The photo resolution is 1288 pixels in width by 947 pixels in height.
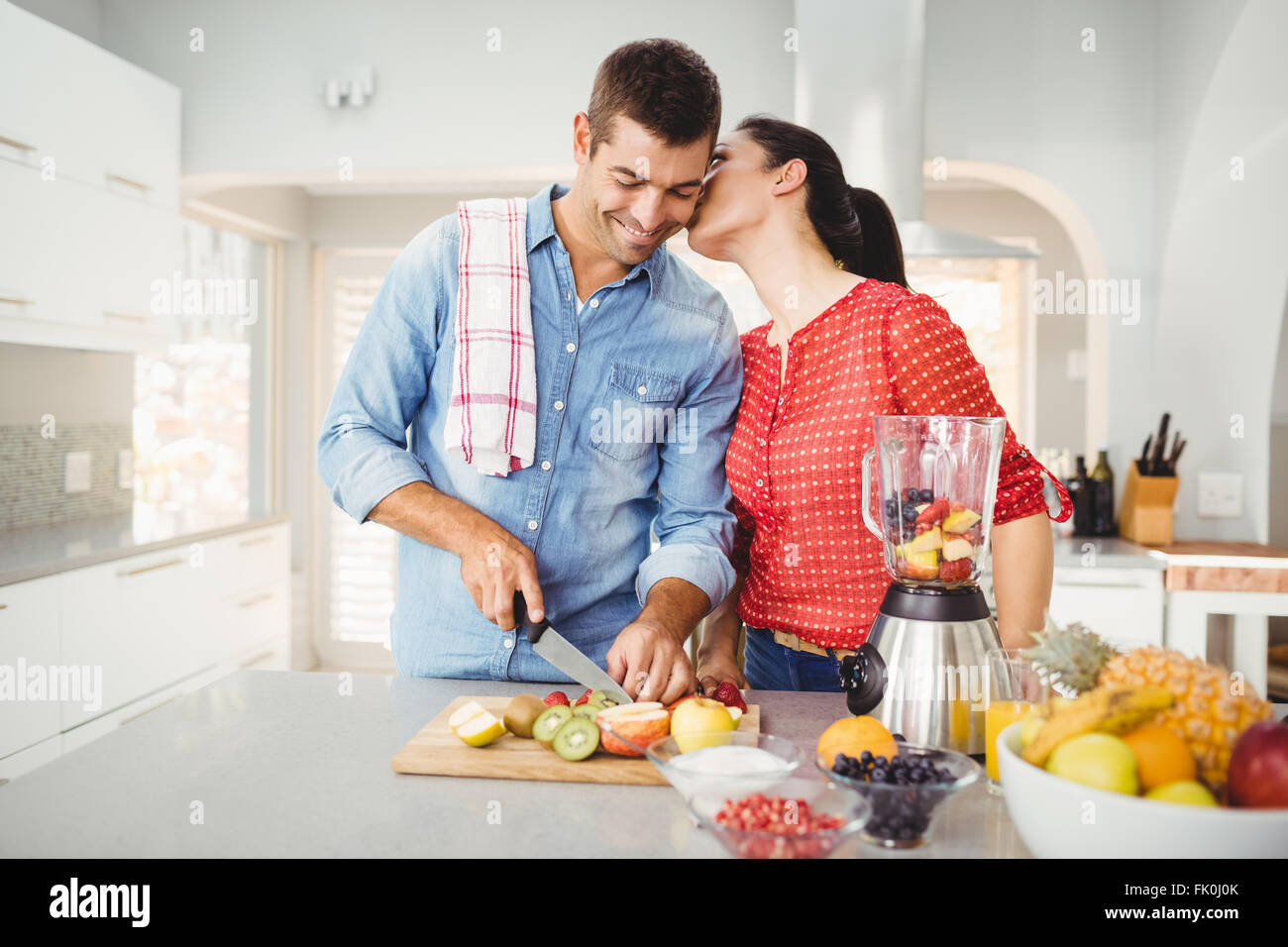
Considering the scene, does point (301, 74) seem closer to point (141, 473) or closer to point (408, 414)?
point (141, 473)

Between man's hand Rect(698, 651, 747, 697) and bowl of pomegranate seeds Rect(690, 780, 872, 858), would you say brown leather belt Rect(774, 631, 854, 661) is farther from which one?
bowl of pomegranate seeds Rect(690, 780, 872, 858)

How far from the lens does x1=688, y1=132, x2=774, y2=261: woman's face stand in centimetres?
160

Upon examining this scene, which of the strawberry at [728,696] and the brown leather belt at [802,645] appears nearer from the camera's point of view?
the strawberry at [728,696]

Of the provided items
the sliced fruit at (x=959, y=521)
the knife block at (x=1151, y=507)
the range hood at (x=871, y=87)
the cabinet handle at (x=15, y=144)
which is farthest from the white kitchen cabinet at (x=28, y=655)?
the knife block at (x=1151, y=507)

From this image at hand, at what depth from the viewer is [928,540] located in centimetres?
112

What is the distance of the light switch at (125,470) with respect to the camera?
361 cm

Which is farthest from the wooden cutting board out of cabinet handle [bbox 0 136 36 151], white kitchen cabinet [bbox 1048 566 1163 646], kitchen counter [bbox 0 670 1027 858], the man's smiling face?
cabinet handle [bbox 0 136 36 151]

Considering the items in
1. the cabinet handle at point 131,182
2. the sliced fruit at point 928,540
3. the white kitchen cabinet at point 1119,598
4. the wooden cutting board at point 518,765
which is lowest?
the white kitchen cabinet at point 1119,598

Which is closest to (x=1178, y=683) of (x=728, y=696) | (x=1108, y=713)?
(x=1108, y=713)

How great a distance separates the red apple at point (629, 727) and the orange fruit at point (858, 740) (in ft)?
0.59

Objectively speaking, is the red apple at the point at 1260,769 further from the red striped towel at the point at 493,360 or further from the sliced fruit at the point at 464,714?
the red striped towel at the point at 493,360

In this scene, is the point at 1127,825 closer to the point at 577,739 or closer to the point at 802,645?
the point at 577,739

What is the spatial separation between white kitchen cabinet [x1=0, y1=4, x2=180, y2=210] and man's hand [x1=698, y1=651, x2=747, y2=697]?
241 centimetres

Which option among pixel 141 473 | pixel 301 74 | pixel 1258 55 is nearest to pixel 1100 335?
pixel 1258 55
